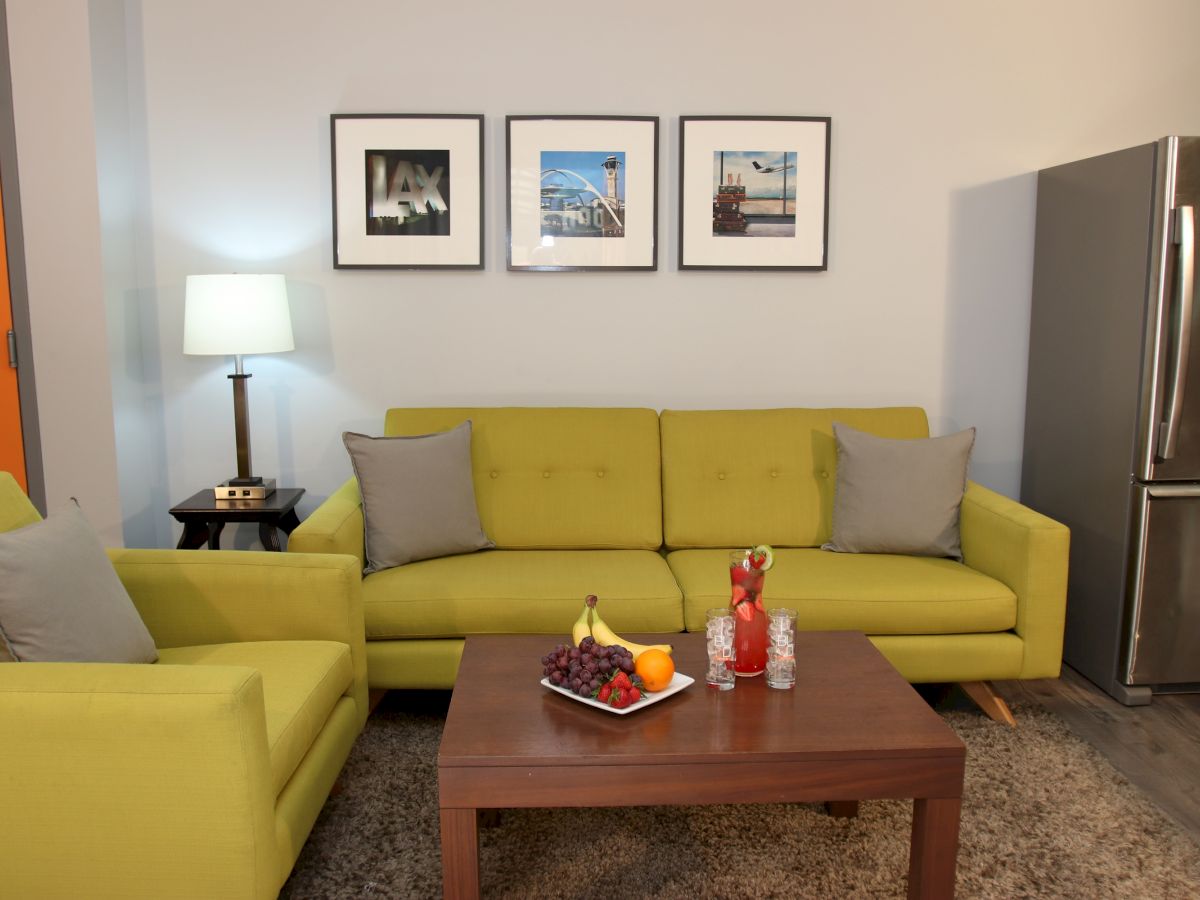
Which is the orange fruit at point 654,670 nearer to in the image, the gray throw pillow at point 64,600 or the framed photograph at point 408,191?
the gray throw pillow at point 64,600

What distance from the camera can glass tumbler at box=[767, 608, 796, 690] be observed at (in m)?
2.17

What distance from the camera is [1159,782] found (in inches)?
105

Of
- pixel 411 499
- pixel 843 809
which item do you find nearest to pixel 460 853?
pixel 843 809

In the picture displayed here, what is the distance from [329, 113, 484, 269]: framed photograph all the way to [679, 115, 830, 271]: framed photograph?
2.50 ft

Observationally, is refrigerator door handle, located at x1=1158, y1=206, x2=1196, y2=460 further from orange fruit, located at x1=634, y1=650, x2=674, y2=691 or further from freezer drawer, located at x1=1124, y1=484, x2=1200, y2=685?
orange fruit, located at x1=634, y1=650, x2=674, y2=691

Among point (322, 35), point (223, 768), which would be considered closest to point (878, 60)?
point (322, 35)

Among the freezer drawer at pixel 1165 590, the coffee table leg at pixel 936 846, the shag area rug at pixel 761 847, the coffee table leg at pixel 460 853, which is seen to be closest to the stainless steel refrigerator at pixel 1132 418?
the freezer drawer at pixel 1165 590

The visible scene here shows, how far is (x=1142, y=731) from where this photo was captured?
2.98 metres

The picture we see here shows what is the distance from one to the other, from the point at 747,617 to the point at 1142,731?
1541 millimetres

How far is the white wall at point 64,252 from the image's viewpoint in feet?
10.9

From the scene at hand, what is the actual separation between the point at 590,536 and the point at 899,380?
1.35 metres

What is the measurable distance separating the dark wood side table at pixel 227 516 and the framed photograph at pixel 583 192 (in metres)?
1.17

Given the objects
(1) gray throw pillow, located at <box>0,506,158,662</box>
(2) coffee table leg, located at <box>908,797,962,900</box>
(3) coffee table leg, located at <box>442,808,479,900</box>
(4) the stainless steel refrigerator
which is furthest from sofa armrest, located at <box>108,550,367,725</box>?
(4) the stainless steel refrigerator

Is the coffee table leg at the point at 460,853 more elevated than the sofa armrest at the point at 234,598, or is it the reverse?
the sofa armrest at the point at 234,598
